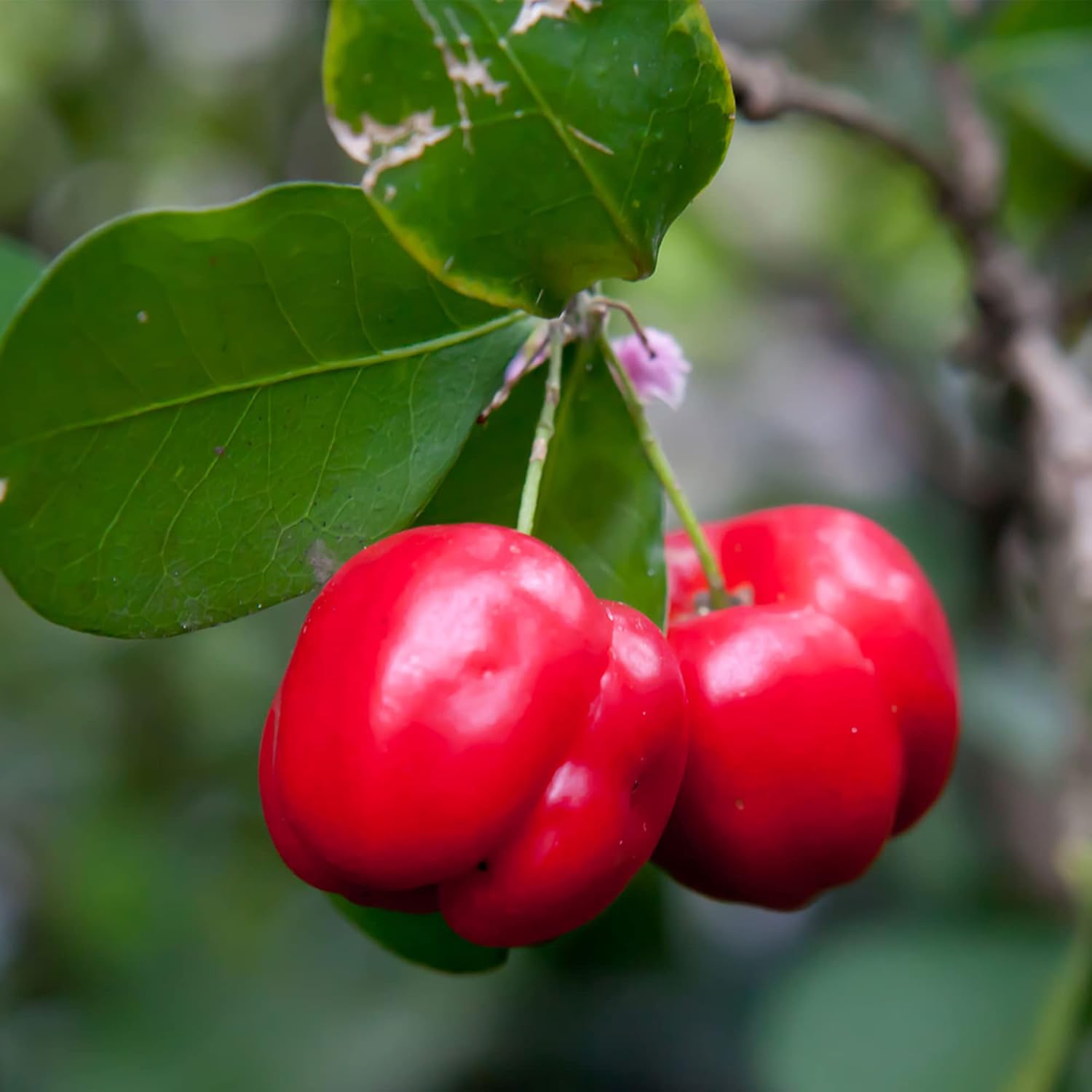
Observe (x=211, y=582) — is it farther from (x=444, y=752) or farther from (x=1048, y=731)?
(x=1048, y=731)

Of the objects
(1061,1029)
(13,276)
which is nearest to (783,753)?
(13,276)

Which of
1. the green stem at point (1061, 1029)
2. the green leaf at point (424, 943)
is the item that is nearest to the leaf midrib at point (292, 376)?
the green leaf at point (424, 943)

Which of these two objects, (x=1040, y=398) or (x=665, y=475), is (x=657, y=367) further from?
(x=1040, y=398)

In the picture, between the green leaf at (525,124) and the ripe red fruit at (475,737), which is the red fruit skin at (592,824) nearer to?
the ripe red fruit at (475,737)

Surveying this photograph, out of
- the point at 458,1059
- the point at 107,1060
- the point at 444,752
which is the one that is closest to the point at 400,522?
the point at 444,752

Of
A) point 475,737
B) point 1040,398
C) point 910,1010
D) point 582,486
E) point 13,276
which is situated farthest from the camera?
point 910,1010

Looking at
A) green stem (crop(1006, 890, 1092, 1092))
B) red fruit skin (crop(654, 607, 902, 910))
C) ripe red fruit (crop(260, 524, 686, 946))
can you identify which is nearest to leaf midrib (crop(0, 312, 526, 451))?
ripe red fruit (crop(260, 524, 686, 946))

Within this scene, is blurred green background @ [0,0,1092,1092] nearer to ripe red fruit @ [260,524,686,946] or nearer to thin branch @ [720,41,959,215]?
thin branch @ [720,41,959,215]
